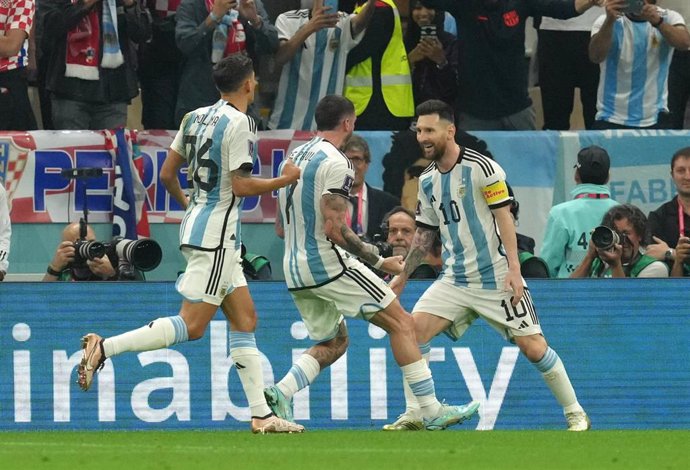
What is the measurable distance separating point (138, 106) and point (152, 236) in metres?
2.62

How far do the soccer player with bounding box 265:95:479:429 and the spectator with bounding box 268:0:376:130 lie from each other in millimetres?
3413

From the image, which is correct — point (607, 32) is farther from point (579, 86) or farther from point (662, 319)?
point (662, 319)

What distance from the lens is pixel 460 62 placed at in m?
13.7

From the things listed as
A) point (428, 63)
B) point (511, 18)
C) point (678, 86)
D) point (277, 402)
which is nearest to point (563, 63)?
point (511, 18)

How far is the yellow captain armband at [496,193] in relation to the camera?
397 inches

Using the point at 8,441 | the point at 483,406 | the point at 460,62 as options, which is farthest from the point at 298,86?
the point at 8,441

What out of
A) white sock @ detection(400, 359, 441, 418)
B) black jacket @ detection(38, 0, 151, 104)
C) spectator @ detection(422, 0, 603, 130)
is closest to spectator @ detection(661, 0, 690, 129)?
spectator @ detection(422, 0, 603, 130)

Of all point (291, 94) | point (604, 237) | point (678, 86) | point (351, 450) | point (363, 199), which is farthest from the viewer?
point (678, 86)

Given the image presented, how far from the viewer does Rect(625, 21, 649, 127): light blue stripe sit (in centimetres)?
1368

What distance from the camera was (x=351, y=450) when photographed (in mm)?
8516

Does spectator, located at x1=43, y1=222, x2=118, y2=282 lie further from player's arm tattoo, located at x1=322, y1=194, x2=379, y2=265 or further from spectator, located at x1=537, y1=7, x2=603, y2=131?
spectator, located at x1=537, y1=7, x2=603, y2=131

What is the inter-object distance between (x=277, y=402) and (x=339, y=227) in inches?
47.8

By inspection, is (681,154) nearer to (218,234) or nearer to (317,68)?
(317,68)

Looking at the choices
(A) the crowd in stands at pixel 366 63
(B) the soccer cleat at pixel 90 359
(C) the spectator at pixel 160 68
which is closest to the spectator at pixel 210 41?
(A) the crowd in stands at pixel 366 63
